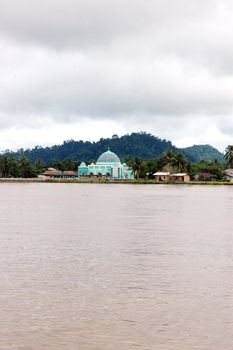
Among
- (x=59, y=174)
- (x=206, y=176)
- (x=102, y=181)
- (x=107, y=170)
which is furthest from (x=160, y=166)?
(x=59, y=174)

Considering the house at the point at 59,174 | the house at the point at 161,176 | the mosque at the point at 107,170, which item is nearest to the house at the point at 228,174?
the house at the point at 161,176

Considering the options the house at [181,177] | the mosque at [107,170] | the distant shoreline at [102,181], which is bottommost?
the distant shoreline at [102,181]

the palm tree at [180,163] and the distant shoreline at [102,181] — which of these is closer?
the palm tree at [180,163]

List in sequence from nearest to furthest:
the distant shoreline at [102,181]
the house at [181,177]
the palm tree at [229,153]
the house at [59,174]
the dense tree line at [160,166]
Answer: the palm tree at [229,153] < the dense tree line at [160,166] < the distant shoreline at [102,181] < the house at [181,177] < the house at [59,174]

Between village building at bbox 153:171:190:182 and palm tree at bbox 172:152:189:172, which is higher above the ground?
palm tree at bbox 172:152:189:172

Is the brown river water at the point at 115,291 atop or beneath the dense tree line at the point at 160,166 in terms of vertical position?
beneath

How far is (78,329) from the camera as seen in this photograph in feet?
39.5

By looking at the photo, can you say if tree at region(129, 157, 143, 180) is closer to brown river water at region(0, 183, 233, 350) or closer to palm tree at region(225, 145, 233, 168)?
palm tree at region(225, 145, 233, 168)

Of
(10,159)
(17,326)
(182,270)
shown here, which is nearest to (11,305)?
(17,326)

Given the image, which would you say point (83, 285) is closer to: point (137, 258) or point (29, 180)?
point (137, 258)

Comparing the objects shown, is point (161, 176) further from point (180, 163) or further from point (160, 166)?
point (180, 163)

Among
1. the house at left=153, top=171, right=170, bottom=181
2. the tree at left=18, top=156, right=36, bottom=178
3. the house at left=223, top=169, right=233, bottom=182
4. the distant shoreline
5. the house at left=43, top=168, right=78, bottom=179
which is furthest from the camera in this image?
the house at left=43, top=168, right=78, bottom=179

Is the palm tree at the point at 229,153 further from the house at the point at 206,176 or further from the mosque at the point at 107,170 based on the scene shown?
the mosque at the point at 107,170

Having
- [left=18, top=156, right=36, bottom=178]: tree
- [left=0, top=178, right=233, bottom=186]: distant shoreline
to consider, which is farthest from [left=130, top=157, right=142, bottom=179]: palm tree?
[left=18, top=156, right=36, bottom=178]: tree
